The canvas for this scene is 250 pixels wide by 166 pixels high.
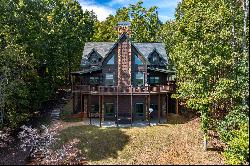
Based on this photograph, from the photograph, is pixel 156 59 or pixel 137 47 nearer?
pixel 156 59

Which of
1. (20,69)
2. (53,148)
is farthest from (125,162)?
(20,69)

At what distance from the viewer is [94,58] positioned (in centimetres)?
4719

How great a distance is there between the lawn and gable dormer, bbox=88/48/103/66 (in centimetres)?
1028

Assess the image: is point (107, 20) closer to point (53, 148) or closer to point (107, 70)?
point (107, 70)

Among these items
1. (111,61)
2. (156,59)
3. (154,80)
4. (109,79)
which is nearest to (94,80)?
(109,79)

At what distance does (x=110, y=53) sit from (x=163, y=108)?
9.70 meters

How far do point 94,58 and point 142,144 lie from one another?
15899 mm

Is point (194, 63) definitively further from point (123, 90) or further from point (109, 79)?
point (109, 79)

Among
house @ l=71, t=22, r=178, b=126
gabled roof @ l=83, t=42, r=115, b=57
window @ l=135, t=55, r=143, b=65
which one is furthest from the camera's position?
gabled roof @ l=83, t=42, r=115, b=57

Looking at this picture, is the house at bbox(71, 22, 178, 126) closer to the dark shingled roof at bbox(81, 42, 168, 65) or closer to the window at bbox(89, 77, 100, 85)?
the window at bbox(89, 77, 100, 85)

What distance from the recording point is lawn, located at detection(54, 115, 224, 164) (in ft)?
109

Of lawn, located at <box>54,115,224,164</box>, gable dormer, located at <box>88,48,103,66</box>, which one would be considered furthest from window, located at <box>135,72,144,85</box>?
lawn, located at <box>54,115,224,164</box>

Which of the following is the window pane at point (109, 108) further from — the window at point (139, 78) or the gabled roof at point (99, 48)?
the gabled roof at point (99, 48)

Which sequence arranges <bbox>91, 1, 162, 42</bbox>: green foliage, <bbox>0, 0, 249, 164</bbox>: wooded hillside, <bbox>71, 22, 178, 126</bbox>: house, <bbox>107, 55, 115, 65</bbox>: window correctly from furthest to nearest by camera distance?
<bbox>91, 1, 162, 42</bbox>: green foliage < <bbox>107, 55, 115, 65</bbox>: window < <bbox>71, 22, 178, 126</bbox>: house < <bbox>0, 0, 249, 164</bbox>: wooded hillside
